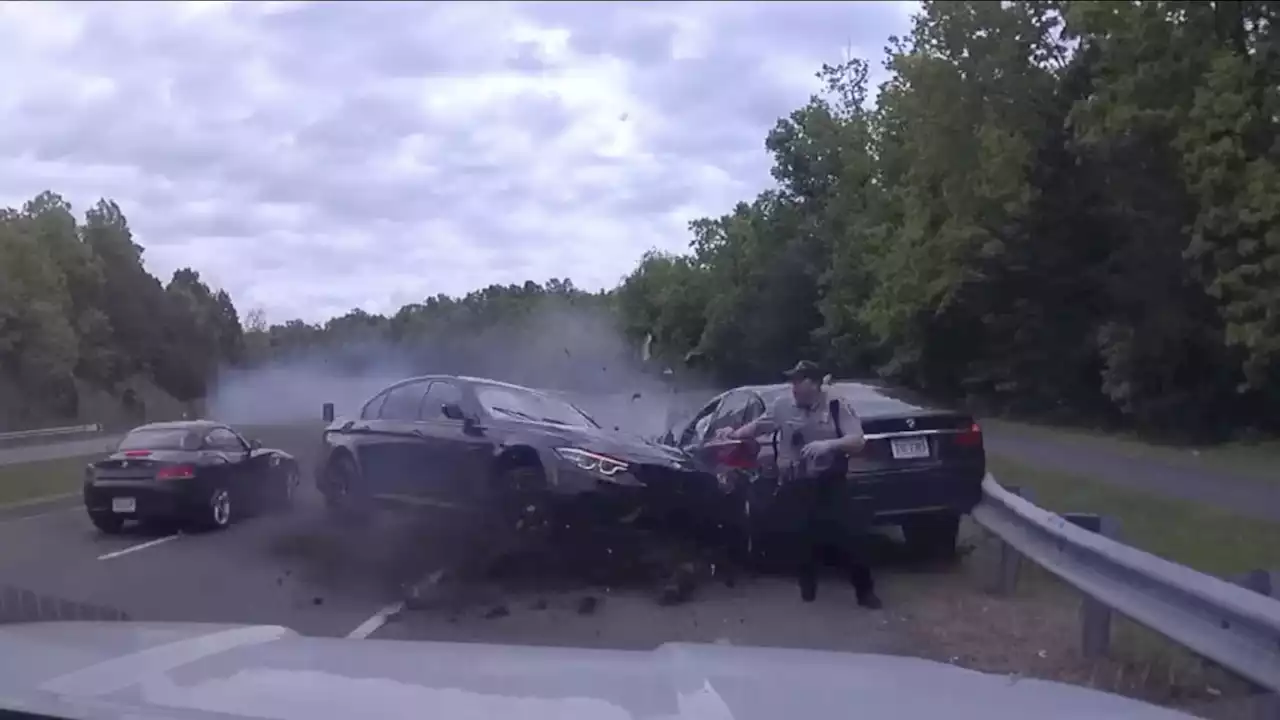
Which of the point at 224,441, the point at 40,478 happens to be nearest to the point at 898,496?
the point at 224,441

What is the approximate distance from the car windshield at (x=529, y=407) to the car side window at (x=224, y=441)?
4.98m

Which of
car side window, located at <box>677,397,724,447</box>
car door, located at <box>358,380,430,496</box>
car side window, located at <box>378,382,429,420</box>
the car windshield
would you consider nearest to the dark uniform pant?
the car windshield

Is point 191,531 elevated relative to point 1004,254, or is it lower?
lower

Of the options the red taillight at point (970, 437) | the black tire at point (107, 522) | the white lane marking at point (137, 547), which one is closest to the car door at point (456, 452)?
the white lane marking at point (137, 547)

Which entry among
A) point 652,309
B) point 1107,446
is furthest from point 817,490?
point 652,309

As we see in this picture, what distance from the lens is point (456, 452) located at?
1254 centimetres

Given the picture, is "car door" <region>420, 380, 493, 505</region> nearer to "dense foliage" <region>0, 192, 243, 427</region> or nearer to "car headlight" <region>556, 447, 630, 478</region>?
"car headlight" <region>556, 447, 630, 478</region>

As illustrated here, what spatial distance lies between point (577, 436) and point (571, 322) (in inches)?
1474

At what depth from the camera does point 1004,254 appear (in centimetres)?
4212

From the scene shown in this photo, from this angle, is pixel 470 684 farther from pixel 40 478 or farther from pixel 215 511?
pixel 40 478

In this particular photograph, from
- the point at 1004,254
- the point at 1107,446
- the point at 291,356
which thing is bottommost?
the point at 1107,446

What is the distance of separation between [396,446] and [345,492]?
3.50 feet

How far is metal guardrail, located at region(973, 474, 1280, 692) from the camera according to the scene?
18.3 ft

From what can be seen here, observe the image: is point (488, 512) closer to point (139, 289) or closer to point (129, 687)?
point (129, 687)
